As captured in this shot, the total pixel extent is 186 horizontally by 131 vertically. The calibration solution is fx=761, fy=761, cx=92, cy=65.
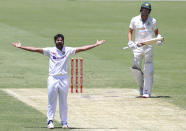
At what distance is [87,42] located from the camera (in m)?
32.2

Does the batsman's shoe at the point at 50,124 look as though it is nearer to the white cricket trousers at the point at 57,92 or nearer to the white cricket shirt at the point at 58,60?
the white cricket trousers at the point at 57,92

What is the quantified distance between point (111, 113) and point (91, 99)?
221cm

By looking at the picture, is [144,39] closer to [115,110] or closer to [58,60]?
[115,110]

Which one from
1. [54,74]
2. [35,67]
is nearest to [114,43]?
[35,67]

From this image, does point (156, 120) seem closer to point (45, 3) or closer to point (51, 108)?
point (51, 108)

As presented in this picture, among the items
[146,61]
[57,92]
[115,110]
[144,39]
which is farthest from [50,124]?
[146,61]

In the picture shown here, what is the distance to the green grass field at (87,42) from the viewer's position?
20.5m

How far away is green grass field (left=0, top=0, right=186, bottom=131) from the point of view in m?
20.5

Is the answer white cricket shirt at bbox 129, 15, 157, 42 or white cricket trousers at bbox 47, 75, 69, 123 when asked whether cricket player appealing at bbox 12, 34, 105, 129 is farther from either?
white cricket shirt at bbox 129, 15, 157, 42

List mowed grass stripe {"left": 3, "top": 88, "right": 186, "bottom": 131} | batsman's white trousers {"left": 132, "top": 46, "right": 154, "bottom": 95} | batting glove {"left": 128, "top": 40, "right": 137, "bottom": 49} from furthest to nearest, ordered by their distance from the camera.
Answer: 1. batsman's white trousers {"left": 132, "top": 46, "right": 154, "bottom": 95}
2. batting glove {"left": 128, "top": 40, "right": 137, "bottom": 49}
3. mowed grass stripe {"left": 3, "top": 88, "right": 186, "bottom": 131}

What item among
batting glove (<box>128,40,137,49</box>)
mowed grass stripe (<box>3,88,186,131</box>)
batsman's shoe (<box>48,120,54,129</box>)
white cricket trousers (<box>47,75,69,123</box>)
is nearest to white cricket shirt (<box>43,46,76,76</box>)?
white cricket trousers (<box>47,75,69,123</box>)

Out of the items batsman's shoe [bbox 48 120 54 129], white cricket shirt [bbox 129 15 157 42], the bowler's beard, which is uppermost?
white cricket shirt [bbox 129 15 157 42]

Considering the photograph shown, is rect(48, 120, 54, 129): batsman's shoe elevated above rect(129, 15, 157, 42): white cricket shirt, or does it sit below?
below

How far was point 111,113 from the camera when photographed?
1582 cm
